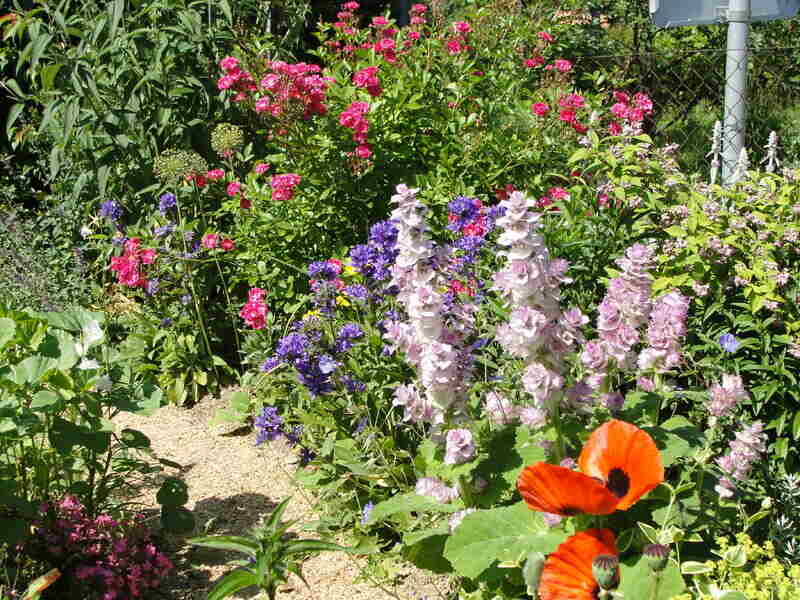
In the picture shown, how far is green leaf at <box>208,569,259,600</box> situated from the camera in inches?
77.0

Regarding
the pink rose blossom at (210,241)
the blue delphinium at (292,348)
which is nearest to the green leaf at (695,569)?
the blue delphinium at (292,348)

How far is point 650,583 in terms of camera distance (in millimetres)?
1771

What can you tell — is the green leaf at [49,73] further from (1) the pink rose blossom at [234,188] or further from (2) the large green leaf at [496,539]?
(2) the large green leaf at [496,539]

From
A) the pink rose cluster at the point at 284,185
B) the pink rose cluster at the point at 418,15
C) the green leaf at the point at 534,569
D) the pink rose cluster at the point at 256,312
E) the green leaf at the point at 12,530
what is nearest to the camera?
the green leaf at the point at 534,569

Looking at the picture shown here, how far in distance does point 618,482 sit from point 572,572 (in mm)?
241

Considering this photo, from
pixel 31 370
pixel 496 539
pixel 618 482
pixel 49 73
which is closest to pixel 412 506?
pixel 496 539

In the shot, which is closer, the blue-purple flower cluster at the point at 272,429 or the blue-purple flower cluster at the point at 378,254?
the blue-purple flower cluster at the point at 378,254

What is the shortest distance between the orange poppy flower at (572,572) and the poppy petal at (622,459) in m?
0.14

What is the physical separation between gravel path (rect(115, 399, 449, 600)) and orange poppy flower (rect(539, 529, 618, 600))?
3.18 ft

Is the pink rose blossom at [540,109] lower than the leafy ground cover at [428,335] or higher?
higher

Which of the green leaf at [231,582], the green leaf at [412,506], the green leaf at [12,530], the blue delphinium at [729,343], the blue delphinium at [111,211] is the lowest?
the green leaf at [12,530]

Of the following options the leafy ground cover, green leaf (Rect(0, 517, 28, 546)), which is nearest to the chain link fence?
the leafy ground cover

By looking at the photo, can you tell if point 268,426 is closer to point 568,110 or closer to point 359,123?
point 359,123

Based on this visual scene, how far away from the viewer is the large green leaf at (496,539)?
1910 millimetres
